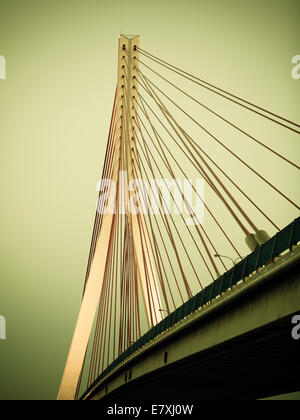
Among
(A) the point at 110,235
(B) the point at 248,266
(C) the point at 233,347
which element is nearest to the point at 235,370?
(C) the point at 233,347

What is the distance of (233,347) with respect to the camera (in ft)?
21.9

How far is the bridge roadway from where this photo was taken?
4781mm

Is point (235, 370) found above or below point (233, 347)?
below

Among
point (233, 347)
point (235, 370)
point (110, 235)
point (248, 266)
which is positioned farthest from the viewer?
point (110, 235)

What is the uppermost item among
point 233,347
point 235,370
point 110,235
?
point 110,235

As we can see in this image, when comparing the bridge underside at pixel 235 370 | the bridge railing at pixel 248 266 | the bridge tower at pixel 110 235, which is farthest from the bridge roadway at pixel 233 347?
the bridge tower at pixel 110 235

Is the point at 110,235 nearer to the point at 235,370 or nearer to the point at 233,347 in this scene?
the point at 235,370

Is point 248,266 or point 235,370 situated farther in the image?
point 235,370

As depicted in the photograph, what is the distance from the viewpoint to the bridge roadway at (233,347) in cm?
478

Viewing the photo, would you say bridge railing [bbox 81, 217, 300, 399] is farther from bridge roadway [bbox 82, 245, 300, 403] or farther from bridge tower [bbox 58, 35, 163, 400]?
bridge tower [bbox 58, 35, 163, 400]

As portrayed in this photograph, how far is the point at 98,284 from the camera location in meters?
15.0

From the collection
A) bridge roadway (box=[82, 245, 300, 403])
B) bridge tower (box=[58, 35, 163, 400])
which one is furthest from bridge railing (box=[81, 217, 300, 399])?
bridge tower (box=[58, 35, 163, 400])

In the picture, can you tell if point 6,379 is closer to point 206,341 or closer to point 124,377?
point 124,377
